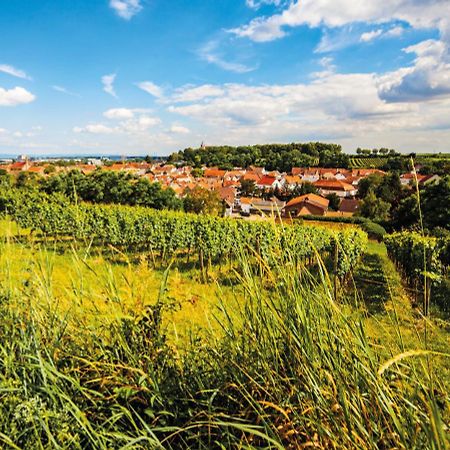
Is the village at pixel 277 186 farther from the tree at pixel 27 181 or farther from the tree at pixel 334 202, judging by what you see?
the tree at pixel 27 181

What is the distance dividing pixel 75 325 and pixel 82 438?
0.59 meters

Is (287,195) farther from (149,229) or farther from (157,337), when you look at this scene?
(157,337)

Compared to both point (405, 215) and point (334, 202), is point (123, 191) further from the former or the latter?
point (334, 202)

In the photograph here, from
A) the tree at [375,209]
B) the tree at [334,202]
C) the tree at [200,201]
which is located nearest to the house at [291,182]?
the tree at [334,202]

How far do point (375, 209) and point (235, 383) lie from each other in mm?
54206

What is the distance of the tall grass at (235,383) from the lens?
2.97ft

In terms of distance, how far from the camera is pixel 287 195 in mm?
82312

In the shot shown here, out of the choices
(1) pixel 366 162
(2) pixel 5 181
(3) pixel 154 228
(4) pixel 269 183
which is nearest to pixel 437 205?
(3) pixel 154 228

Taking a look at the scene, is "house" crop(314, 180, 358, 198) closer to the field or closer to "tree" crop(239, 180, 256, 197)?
"tree" crop(239, 180, 256, 197)

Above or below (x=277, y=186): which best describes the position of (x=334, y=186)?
below

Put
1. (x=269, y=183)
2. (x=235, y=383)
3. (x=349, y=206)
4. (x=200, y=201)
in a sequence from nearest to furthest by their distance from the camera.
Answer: (x=235, y=383), (x=200, y=201), (x=349, y=206), (x=269, y=183)

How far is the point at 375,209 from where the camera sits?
164ft

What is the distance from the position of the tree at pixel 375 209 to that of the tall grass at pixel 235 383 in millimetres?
51121

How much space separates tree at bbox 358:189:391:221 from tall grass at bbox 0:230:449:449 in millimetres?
51121
